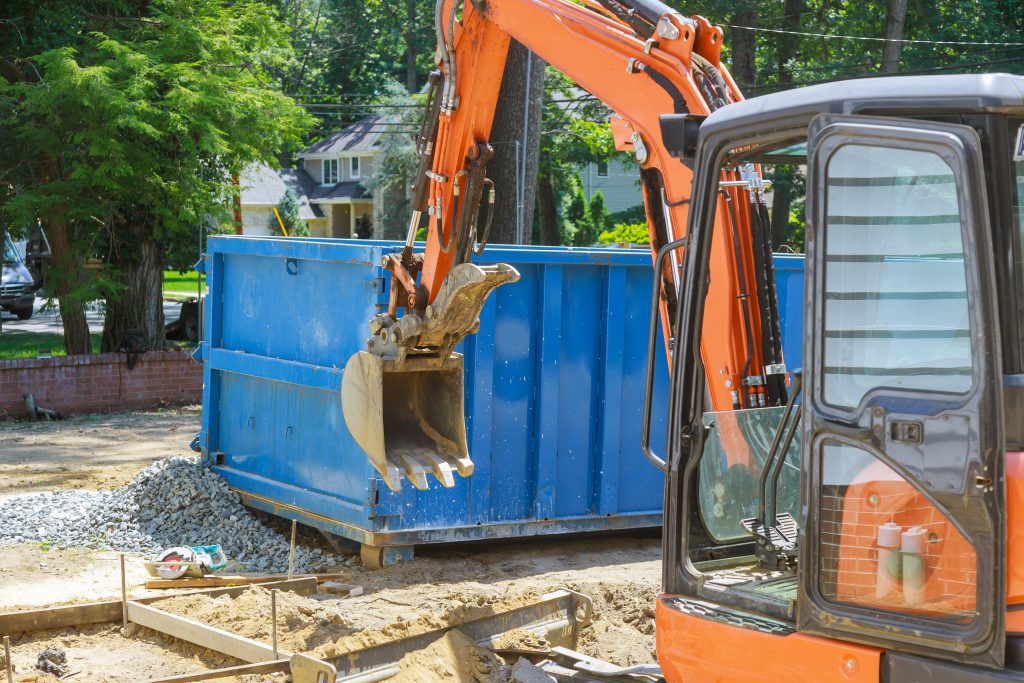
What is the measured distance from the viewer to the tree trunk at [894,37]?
21953 mm

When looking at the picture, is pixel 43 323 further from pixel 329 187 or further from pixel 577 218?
pixel 329 187

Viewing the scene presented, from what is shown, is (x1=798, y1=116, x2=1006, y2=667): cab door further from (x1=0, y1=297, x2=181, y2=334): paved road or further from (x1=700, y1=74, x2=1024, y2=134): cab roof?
(x1=0, y1=297, x2=181, y2=334): paved road

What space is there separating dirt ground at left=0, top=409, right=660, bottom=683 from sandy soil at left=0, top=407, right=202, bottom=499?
0.24m

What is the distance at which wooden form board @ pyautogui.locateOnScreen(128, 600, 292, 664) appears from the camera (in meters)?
5.80

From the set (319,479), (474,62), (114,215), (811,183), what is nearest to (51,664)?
(319,479)

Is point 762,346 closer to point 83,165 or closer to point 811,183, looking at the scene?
point 811,183

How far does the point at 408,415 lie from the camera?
6145 millimetres

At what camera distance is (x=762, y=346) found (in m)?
4.60

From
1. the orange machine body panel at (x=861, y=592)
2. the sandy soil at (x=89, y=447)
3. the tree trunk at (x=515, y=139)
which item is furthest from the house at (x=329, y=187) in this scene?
the orange machine body panel at (x=861, y=592)

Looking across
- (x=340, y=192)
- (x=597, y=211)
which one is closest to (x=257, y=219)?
(x=340, y=192)

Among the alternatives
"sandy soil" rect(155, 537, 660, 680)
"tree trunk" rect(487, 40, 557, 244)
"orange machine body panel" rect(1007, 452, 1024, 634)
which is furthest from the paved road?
"orange machine body panel" rect(1007, 452, 1024, 634)

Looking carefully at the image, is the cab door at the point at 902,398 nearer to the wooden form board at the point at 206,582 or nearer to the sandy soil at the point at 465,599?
the sandy soil at the point at 465,599

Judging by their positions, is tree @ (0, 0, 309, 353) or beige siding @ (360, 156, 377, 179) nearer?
tree @ (0, 0, 309, 353)

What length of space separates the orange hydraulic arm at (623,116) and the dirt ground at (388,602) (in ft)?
5.85
